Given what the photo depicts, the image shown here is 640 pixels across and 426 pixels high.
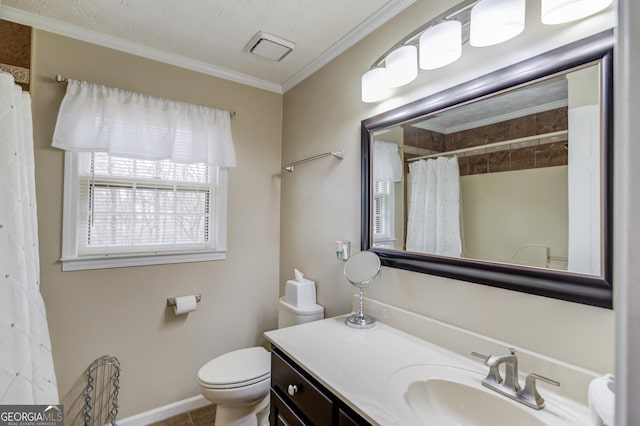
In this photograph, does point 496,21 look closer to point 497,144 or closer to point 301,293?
point 497,144

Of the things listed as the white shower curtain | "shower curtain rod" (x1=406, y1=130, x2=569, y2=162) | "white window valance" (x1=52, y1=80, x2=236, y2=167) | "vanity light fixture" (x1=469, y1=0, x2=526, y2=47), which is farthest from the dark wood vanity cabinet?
"white window valance" (x1=52, y1=80, x2=236, y2=167)

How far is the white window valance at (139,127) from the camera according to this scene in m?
1.73

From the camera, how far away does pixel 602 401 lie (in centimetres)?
67

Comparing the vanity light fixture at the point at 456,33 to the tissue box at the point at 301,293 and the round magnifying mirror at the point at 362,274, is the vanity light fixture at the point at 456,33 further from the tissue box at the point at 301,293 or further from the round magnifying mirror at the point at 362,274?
the tissue box at the point at 301,293

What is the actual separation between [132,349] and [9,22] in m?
1.97

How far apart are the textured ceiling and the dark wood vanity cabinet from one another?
5.58ft

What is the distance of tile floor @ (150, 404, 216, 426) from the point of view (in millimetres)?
1974

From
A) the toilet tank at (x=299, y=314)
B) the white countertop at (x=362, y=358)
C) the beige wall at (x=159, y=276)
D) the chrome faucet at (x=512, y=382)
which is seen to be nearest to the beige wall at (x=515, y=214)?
the chrome faucet at (x=512, y=382)

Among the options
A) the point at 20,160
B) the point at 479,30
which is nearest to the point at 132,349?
the point at 20,160

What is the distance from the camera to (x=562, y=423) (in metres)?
0.81

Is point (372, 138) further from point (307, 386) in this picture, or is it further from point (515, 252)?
point (307, 386)

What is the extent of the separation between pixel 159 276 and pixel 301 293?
3.16 feet

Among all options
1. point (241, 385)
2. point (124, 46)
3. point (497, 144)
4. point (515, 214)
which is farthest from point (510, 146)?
point (124, 46)

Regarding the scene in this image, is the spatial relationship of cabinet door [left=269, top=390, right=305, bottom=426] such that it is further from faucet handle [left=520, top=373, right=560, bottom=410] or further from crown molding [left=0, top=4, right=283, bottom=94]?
crown molding [left=0, top=4, right=283, bottom=94]
